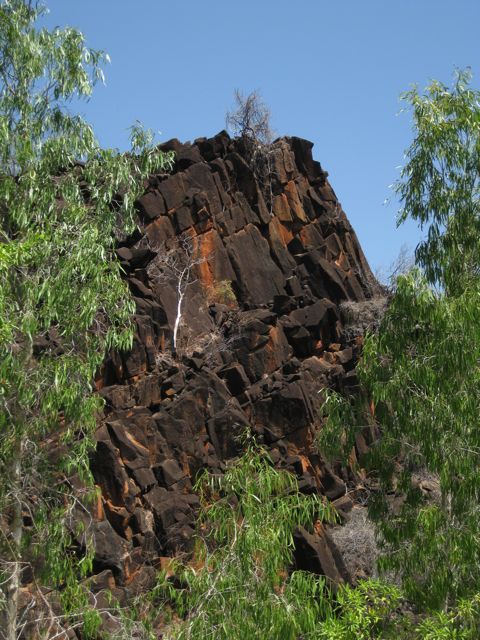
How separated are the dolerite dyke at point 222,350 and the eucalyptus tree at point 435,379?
4568 mm

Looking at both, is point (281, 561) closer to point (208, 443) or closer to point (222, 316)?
point (208, 443)

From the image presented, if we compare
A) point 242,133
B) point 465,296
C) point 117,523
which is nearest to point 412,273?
point 465,296

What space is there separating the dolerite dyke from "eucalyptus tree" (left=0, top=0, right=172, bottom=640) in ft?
10.0

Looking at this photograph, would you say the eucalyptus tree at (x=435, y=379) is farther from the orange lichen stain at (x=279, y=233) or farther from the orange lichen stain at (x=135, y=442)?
the orange lichen stain at (x=279, y=233)

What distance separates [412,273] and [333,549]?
1059 centimetres

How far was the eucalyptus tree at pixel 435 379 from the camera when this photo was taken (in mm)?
13391

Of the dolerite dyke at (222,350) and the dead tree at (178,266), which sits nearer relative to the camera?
the dolerite dyke at (222,350)

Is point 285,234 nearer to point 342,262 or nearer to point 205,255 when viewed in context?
point 342,262

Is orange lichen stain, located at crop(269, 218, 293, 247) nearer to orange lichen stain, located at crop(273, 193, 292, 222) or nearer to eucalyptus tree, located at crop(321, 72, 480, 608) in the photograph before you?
orange lichen stain, located at crop(273, 193, 292, 222)

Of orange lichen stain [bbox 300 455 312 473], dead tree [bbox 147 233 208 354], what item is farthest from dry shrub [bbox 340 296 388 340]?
orange lichen stain [bbox 300 455 312 473]

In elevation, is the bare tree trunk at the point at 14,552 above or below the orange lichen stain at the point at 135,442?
below

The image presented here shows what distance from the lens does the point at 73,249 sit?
15367 millimetres

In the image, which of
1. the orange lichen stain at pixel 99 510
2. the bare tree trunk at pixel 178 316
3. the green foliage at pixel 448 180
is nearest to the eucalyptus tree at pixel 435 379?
the green foliage at pixel 448 180

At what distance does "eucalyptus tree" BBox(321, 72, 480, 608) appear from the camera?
13.4m
